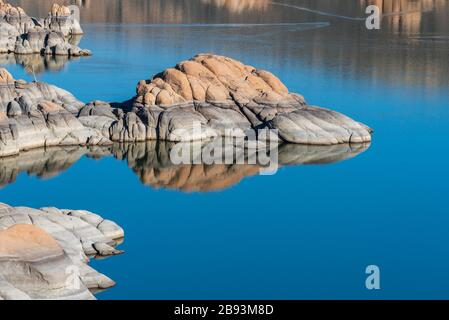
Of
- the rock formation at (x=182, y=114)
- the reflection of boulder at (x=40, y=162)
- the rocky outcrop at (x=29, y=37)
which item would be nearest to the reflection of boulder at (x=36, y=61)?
the rocky outcrop at (x=29, y=37)

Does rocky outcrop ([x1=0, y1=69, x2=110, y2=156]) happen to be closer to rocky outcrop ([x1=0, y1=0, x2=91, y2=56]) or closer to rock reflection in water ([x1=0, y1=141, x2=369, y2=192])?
rock reflection in water ([x1=0, y1=141, x2=369, y2=192])

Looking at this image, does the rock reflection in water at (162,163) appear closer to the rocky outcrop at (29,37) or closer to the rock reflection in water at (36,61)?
the rock reflection in water at (36,61)

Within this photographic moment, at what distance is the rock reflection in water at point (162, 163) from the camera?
44.8m

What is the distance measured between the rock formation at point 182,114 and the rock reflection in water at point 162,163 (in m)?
0.56

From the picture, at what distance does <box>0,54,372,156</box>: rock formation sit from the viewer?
161ft

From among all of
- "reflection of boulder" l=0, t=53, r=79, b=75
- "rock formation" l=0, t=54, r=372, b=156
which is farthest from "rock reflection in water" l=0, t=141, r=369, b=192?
"reflection of boulder" l=0, t=53, r=79, b=75

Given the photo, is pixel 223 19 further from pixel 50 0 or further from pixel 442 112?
pixel 442 112

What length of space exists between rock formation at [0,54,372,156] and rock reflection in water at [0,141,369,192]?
556mm

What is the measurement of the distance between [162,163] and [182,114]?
11.7 feet

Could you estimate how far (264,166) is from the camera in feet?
154

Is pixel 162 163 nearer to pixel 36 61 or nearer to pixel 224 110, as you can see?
pixel 224 110

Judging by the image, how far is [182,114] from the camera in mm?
50281

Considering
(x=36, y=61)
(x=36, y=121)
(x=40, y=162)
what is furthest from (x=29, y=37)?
(x=40, y=162)
